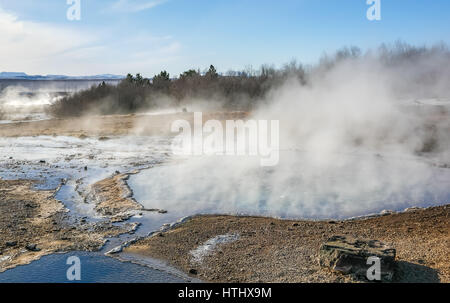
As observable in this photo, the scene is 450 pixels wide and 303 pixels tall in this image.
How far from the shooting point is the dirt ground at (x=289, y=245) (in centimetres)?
526

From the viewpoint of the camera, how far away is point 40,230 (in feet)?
24.2

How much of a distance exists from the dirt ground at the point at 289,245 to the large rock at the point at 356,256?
0.42ft

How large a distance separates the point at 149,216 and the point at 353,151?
9.40m

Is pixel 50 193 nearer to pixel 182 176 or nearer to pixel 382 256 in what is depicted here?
pixel 182 176

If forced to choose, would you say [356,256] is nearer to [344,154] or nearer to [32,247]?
[32,247]

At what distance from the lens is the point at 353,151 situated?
15.0 meters

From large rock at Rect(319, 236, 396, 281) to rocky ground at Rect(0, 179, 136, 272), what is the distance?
3.56 meters

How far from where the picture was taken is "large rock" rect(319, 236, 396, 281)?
197 inches

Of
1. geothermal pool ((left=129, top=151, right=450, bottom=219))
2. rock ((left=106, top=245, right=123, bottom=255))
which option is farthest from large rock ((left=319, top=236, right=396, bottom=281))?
rock ((left=106, top=245, right=123, bottom=255))

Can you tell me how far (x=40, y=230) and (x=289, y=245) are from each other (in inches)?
175

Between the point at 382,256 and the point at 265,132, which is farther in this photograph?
the point at 265,132

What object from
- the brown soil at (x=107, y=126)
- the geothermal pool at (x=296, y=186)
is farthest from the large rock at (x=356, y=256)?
the brown soil at (x=107, y=126)

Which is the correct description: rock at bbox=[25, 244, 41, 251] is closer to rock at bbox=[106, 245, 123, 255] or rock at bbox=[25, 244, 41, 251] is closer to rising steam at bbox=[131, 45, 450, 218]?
rock at bbox=[106, 245, 123, 255]
